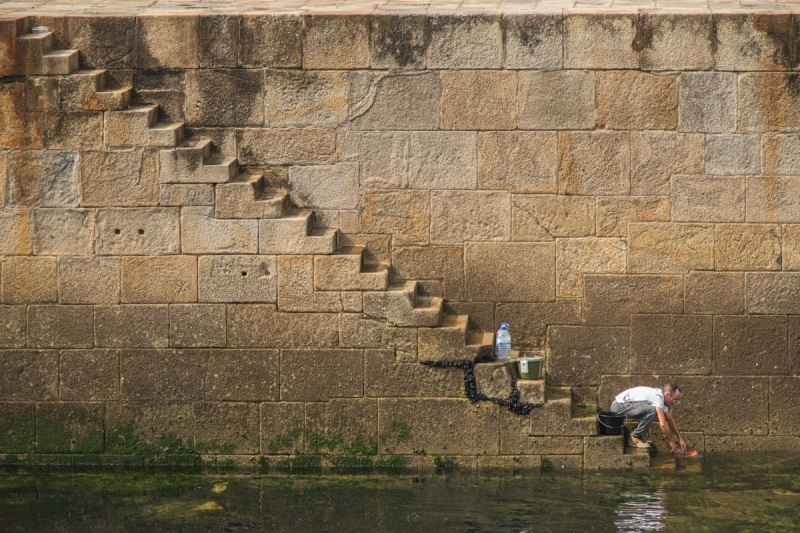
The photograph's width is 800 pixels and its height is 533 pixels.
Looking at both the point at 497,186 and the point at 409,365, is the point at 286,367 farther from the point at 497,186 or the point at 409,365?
the point at 497,186

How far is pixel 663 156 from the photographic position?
9789 millimetres

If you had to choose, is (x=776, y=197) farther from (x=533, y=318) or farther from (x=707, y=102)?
(x=533, y=318)

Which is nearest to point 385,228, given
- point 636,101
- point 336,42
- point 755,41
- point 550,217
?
point 550,217

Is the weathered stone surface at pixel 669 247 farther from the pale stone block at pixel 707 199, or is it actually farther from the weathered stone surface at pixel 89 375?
the weathered stone surface at pixel 89 375

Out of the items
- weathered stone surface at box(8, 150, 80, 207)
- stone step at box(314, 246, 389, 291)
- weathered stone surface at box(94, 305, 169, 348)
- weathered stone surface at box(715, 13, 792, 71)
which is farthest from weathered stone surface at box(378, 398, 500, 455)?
weathered stone surface at box(715, 13, 792, 71)

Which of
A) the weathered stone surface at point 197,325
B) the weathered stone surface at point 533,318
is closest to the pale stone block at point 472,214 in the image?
the weathered stone surface at point 533,318

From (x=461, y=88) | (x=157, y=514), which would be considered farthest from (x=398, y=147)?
(x=157, y=514)

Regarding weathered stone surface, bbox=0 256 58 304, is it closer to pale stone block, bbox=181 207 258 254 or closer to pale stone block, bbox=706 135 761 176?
pale stone block, bbox=181 207 258 254

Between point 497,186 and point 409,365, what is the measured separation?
183 centimetres

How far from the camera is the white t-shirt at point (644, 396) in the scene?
9586mm

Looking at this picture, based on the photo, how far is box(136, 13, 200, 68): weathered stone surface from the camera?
9.66 m

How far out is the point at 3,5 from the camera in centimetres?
1037

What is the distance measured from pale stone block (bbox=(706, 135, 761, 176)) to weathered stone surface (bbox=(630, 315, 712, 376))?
4.47 ft

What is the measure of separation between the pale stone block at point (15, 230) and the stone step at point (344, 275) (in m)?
2.57
